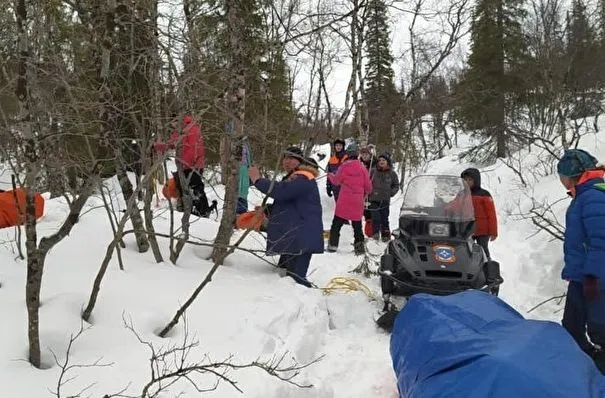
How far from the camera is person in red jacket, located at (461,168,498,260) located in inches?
255

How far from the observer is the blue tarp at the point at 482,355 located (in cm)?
208

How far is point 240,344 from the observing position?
3732 mm

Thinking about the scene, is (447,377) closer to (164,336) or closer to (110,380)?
(110,380)

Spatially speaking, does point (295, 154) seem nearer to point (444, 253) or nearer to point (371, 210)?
point (444, 253)

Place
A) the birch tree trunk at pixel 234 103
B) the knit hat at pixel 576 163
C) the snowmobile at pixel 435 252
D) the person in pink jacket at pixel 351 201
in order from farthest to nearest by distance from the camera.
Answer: the person in pink jacket at pixel 351 201 < the birch tree trunk at pixel 234 103 < the snowmobile at pixel 435 252 < the knit hat at pixel 576 163

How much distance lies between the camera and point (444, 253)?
508 centimetres

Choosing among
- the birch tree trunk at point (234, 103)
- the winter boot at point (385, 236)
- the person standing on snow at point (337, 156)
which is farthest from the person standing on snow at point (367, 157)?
the birch tree trunk at point (234, 103)

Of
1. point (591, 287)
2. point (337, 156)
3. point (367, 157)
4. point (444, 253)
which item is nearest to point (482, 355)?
point (591, 287)

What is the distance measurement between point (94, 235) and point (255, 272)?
62.5 inches

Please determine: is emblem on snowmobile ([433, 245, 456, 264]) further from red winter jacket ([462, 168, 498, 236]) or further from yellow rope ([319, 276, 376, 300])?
red winter jacket ([462, 168, 498, 236])

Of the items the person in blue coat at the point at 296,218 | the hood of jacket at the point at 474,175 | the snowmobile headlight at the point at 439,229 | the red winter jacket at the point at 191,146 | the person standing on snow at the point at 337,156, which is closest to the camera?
the red winter jacket at the point at 191,146

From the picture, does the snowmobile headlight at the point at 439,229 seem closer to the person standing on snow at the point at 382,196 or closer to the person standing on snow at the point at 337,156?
the person standing on snow at the point at 382,196

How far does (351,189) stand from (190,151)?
297 cm

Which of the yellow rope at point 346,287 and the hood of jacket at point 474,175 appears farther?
the hood of jacket at point 474,175
